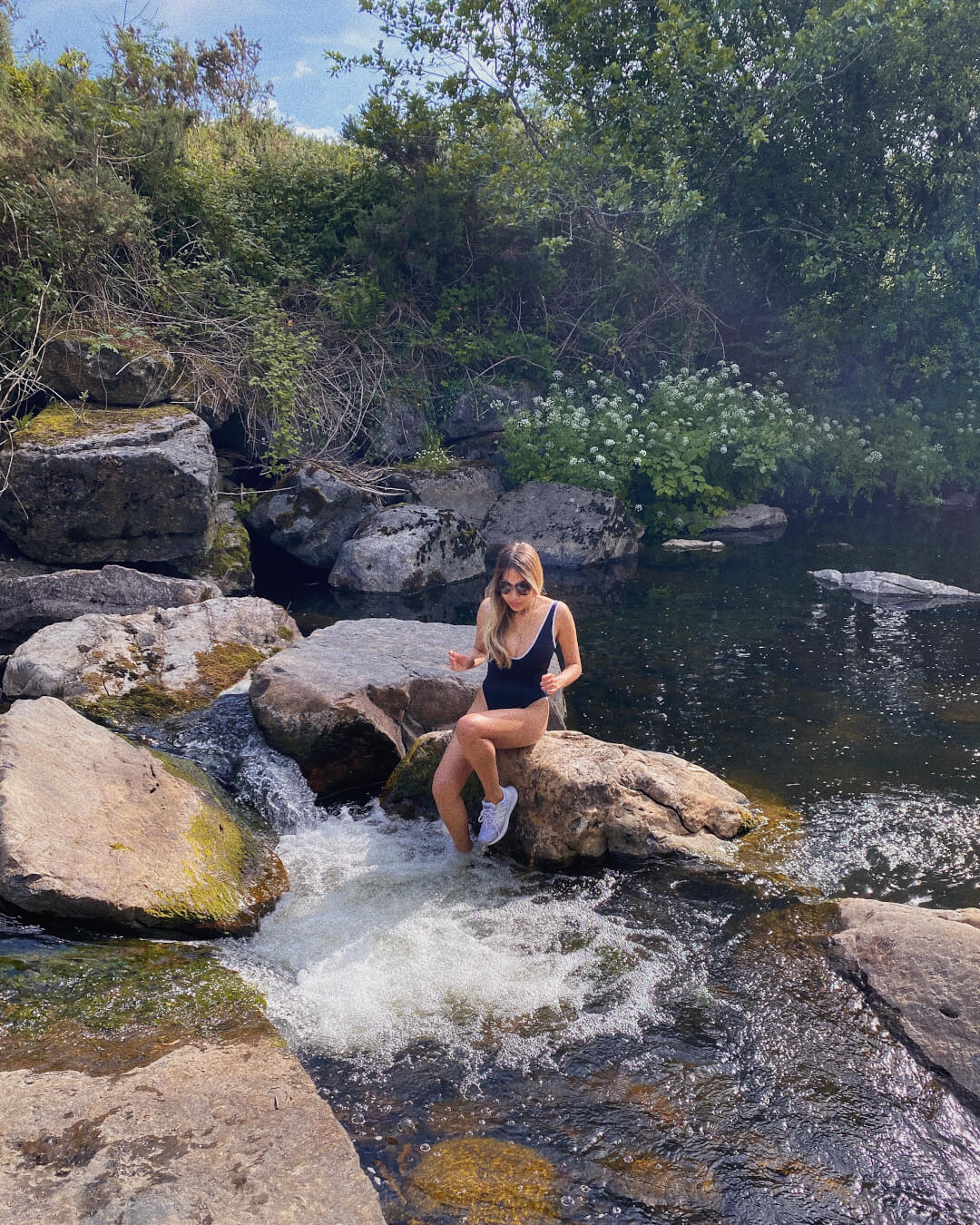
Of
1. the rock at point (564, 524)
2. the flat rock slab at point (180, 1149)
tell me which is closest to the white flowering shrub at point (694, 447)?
the rock at point (564, 524)

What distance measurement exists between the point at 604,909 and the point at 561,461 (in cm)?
1011

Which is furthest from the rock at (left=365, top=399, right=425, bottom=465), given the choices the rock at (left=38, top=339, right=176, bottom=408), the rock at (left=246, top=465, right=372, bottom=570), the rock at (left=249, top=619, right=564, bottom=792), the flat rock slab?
the flat rock slab

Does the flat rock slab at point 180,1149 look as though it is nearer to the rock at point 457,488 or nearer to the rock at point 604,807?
the rock at point 604,807

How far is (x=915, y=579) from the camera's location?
1099cm

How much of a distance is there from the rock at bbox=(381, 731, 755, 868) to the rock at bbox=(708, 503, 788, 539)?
9.69 m

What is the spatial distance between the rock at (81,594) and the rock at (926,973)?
676 cm

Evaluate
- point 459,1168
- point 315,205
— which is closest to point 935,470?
point 315,205

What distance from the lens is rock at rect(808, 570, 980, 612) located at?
10.3m

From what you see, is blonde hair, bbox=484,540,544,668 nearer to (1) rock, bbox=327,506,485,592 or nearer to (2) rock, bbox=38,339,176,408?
(1) rock, bbox=327,506,485,592

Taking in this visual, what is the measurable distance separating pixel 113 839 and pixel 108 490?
6369 mm

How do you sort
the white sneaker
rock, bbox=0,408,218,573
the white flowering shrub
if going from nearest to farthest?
the white sneaker
rock, bbox=0,408,218,573
the white flowering shrub

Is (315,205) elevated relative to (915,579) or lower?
elevated

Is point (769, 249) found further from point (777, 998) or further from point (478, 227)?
point (777, 998)

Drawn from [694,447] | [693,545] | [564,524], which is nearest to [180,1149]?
[564,524]
